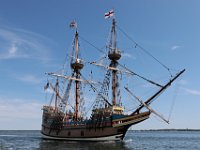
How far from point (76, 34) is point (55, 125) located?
2406 centimetres

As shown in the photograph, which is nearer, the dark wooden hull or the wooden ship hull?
the dark wooden hull

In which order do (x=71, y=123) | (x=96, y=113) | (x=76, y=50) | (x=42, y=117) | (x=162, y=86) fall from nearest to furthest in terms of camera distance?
(x=162, y=86) < (x=96, y=113) < (x=71, y=123) < (x=76, y=50) < (x=42, y=117)

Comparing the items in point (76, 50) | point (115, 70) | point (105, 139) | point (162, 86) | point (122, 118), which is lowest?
point (105, 139)

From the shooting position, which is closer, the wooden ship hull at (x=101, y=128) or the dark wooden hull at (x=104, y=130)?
the dark wooden hull at (x=104, y=130)

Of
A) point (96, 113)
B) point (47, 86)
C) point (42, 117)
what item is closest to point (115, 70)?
point (96, 113)

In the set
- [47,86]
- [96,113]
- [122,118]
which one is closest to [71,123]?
[96,113]

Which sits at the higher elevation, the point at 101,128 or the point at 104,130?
the point at 101,128

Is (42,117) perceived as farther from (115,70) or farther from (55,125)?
(115,70)

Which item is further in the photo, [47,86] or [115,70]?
[47,86]

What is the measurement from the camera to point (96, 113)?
190 feet

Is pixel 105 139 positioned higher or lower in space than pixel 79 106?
lower

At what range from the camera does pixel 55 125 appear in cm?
7031

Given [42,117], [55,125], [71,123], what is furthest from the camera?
[42,117]

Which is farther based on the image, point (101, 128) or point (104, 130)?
point (101, 128)
